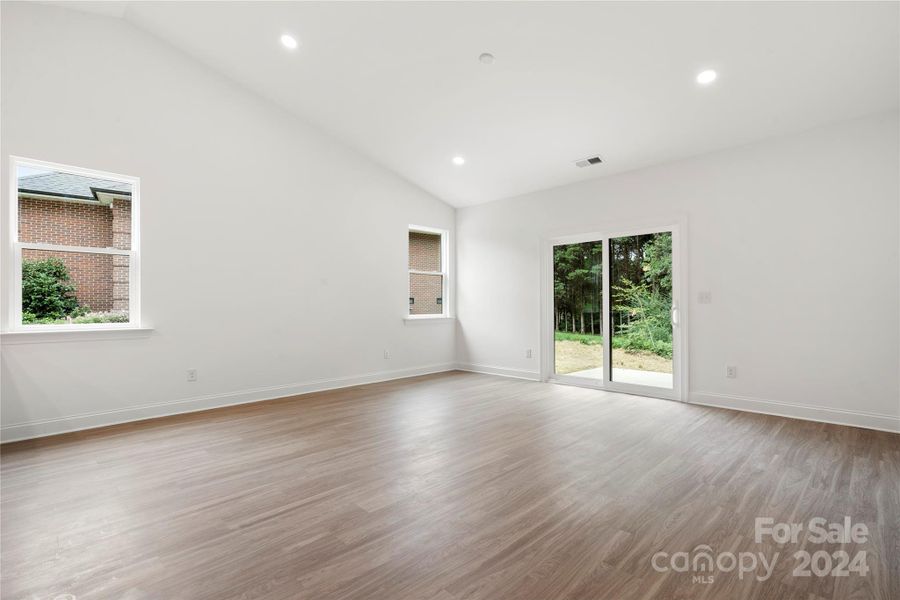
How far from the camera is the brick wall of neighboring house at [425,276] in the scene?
6.57 meters

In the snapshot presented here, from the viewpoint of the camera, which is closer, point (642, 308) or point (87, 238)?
point (87, 238)

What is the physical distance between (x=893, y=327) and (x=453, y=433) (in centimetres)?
391

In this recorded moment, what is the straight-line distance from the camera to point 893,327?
11.9ft

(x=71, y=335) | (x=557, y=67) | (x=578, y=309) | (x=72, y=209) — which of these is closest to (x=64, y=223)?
(x=72, y=209)

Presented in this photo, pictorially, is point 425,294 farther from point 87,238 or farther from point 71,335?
point 71,335

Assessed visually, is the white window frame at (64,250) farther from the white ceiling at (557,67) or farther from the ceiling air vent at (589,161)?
the ceiling air vent at (589,161)

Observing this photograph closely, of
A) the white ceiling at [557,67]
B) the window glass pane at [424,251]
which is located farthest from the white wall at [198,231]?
the window glass pane at [424,251]

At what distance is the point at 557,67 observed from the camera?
362 cm

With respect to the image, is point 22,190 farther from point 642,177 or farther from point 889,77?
point 889,77

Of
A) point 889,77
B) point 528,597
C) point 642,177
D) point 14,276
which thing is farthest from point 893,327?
point 14,276

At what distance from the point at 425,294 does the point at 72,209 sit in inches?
168

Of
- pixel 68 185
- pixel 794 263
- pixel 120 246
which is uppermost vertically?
pixel 68 185

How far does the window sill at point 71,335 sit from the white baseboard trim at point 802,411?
18.9ft

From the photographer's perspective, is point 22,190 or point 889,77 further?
point 22,190
